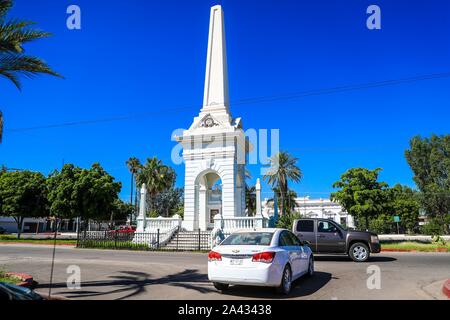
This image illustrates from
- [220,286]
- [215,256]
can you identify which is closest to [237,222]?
[220,286]

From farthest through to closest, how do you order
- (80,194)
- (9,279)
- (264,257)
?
1. (80,194)
2. (9,279)
3. (264,257)

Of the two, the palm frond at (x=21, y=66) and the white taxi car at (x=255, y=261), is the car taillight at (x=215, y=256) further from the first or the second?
the palm frond at (x=21, y=66)

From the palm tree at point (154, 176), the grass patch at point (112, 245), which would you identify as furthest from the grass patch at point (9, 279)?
the palm tree at point (154, 176)

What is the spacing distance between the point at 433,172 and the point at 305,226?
48676mm

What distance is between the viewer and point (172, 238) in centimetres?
2486

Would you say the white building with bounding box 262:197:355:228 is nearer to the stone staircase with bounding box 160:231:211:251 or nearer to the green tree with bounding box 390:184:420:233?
the green tree with bounding box 390:184:420:233

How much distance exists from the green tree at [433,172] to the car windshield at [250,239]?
2142 inches

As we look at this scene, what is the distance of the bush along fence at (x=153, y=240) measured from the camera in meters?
23.1

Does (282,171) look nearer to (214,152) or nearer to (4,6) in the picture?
(214,152)

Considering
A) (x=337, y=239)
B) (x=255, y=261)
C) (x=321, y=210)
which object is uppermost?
(x=321, y=210)

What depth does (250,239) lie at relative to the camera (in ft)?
27.1

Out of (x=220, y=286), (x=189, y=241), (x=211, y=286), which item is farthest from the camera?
(x=189, y=241)

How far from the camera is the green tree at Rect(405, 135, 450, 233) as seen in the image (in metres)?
53.0
